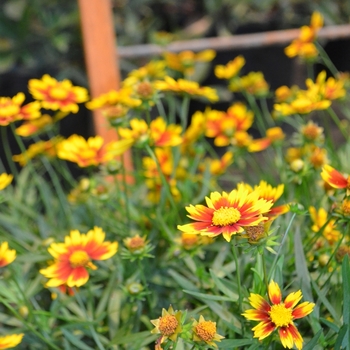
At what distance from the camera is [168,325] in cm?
41

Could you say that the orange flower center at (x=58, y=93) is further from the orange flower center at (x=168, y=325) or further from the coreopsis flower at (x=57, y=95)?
the orange flower center at (x=168, y=325)

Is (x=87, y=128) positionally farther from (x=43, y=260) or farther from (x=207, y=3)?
(x=43, y=260)

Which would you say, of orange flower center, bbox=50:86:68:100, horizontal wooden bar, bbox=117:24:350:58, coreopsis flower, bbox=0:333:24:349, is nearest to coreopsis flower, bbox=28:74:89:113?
orange flower center, bbox=50:86:68:100

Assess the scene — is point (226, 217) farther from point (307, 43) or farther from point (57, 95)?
point (307, 43)

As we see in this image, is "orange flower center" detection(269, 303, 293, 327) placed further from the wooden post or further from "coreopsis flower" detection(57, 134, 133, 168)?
the wooden post

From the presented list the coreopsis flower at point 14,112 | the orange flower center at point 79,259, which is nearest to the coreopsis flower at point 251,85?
the coreopsis flower at point 14,112

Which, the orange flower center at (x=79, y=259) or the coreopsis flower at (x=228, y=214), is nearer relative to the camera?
the coreopsis flower at (x=228, y=214)

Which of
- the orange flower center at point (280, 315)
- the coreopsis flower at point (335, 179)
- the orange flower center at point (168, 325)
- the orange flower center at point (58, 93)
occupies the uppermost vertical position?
the orange flower center at point (58, 93)

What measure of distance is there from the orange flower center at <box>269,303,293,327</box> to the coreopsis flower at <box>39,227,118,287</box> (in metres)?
0.18

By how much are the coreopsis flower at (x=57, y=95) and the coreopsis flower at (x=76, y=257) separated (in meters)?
0.19

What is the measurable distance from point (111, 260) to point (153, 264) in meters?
0.06

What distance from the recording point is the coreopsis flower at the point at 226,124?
0.81 m

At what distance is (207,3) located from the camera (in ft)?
4.74

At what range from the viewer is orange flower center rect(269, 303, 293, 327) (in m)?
0.41
